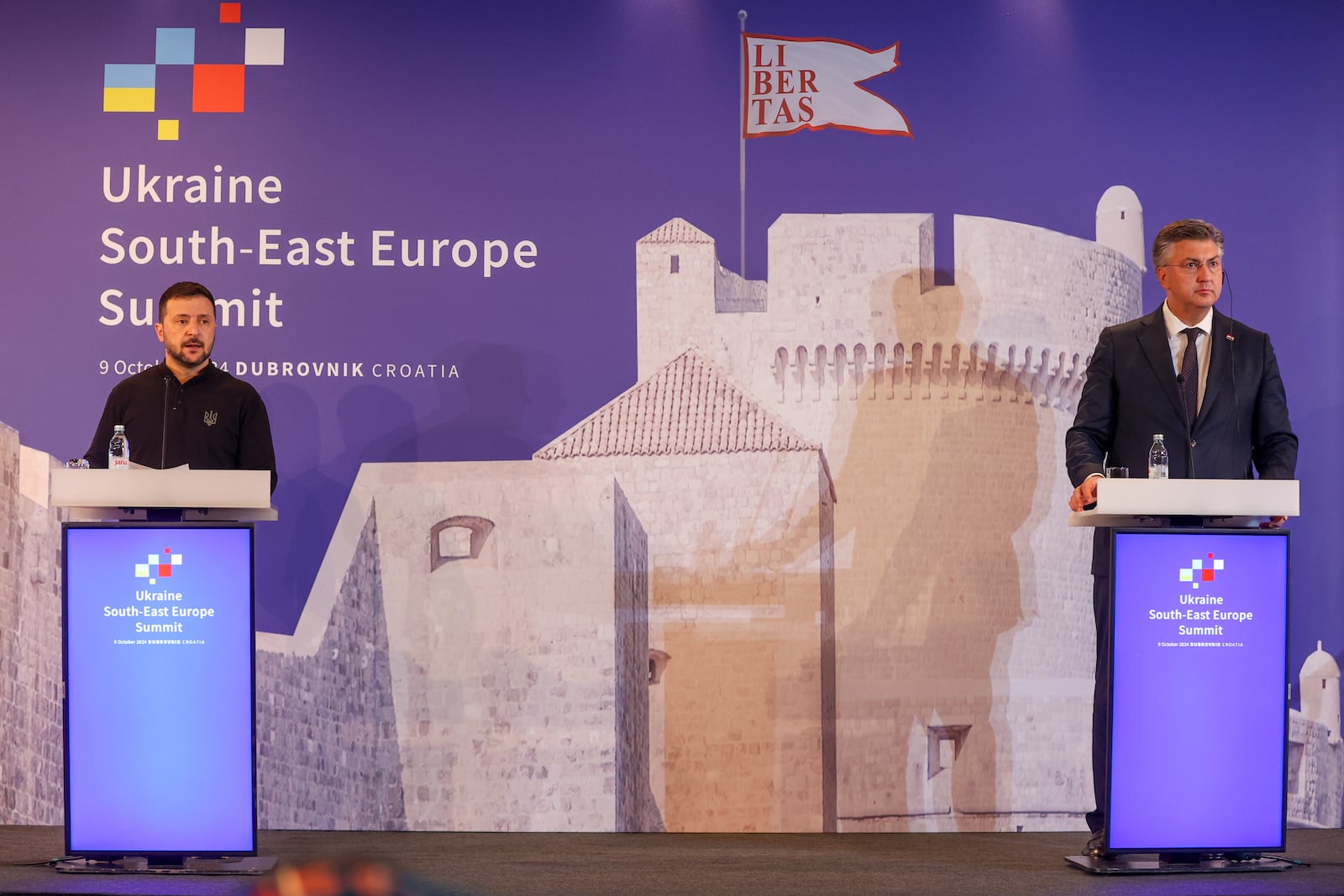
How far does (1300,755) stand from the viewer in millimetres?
5270

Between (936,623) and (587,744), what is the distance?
4.78 feet

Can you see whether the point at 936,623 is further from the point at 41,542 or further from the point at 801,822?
the point at 41,542

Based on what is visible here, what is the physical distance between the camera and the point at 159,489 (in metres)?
3.87

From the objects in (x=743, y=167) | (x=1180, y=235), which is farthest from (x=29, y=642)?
(x=1180, y=235)

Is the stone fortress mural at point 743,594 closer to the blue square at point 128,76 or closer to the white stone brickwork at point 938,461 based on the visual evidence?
the white stone brickwork at point 938,461

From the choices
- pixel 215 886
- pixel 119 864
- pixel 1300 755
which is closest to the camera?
pixel 215 886

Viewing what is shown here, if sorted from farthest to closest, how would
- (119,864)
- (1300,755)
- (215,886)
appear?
(1300,755) → (119,864) → (215,886)

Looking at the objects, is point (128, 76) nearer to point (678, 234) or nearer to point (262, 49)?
point (262, 49)

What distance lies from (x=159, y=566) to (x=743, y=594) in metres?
2.28

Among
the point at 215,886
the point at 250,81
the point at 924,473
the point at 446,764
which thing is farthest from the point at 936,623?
the point at 250,81

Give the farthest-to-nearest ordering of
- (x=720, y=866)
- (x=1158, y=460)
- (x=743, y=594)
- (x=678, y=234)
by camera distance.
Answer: (x=678, y=234) < (x=743, y=594) < (x=720, y=866) < (x=1158, y=460)

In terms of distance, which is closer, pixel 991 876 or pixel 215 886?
pixel 215 886

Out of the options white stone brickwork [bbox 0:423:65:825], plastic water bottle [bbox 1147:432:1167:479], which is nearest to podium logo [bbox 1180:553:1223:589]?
plastic water bottle [bbox 1147:432:1167:479]

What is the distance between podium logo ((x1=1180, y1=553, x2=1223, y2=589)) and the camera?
3797 millimetres
